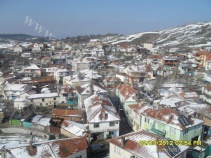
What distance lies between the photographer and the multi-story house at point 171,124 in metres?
17.1

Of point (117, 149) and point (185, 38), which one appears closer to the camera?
point (117, 149)

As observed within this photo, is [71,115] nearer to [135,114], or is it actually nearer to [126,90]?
[135,114]

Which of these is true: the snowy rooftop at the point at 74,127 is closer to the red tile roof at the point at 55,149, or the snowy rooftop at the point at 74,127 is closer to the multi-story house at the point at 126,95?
the red tile roof at the point at 55,149

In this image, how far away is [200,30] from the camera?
111188mm

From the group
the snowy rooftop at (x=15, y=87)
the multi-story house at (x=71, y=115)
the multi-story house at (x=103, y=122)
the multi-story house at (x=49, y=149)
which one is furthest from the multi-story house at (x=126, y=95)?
the snowy rooftop at (x=15, y=87)

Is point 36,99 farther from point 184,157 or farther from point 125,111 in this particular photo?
point 184,157

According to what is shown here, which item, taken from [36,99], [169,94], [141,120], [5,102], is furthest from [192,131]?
[5,102]

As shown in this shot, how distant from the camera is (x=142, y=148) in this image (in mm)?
13695

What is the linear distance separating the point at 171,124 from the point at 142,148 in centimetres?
437

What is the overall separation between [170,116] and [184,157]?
147 inches

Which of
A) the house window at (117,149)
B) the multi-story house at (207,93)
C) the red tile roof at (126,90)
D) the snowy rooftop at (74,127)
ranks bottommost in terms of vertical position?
the snowy rooftop at (74,127)

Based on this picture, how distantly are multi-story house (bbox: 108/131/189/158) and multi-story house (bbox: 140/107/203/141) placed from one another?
2.79 m

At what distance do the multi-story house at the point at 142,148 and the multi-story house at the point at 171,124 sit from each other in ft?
9.15

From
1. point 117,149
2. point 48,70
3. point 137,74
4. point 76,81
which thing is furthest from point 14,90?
point 117,149
